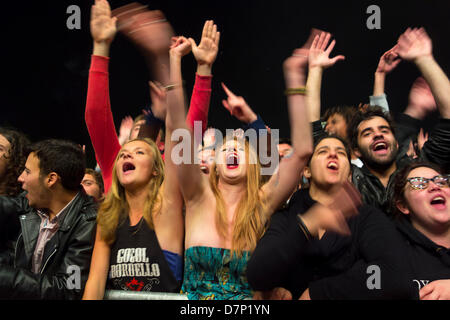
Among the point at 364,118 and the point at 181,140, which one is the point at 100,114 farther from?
the point at 364,118

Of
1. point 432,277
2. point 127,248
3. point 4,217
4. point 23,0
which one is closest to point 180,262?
point 127,248

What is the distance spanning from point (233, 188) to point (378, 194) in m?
0.77

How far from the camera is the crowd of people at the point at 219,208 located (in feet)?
5.21

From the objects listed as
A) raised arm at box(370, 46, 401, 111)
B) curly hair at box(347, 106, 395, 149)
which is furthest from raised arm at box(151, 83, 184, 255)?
raised arm at box(370, 46, 401, 111)

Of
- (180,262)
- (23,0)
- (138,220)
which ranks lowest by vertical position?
(180,262)

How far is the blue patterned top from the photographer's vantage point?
1.65 m

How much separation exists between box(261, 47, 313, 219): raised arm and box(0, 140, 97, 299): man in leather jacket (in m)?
0.90

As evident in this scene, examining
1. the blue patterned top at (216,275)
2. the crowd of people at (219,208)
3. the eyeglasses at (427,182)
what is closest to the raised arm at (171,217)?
the crowd of people at (219,208)

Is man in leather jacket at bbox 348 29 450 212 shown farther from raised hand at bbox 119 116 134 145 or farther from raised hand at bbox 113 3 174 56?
raised hand at bbox 119 116 134 145

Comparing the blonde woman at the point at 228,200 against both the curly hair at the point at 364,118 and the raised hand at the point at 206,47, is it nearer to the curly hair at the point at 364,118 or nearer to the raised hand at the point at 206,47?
the raised hand at the point at 206,47

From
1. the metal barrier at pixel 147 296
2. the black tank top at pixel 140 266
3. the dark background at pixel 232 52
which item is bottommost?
the metal barrier at pixel 147 296

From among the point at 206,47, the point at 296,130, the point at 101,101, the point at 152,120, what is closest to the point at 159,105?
the point at 152,120

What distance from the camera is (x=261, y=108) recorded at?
3527 mm

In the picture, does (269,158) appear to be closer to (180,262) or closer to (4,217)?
(180,262)
